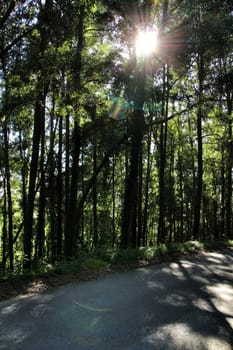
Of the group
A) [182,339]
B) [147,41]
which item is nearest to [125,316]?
[182,339]

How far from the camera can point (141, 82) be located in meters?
11.1

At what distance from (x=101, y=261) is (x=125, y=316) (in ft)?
12.9

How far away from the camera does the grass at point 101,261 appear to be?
6.92 m

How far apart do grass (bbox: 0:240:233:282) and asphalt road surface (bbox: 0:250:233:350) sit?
105cm

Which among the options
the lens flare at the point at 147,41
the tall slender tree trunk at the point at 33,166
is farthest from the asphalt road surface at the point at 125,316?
the lens flare at the point at 147,41

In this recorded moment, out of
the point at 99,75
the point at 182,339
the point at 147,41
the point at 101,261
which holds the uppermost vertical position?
the point at 147,41

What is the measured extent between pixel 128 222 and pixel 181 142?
44.3 feet

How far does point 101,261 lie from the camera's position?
824 centimetres

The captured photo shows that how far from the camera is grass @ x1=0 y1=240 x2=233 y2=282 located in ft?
22.7

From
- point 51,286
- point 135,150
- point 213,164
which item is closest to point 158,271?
point 51,286

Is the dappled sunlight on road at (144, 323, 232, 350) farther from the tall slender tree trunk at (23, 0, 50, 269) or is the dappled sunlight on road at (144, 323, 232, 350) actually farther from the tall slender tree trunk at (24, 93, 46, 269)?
the tall slender tree trunk at (24, 93, 46, 269)

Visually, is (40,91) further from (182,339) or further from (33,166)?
(182,339)

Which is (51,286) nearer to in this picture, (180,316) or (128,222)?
(180,316)

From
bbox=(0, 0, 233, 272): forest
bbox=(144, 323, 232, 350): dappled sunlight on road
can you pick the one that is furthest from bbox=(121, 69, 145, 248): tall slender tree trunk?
bbox=(144, 323, 232, 350): dappled sunlight on road
